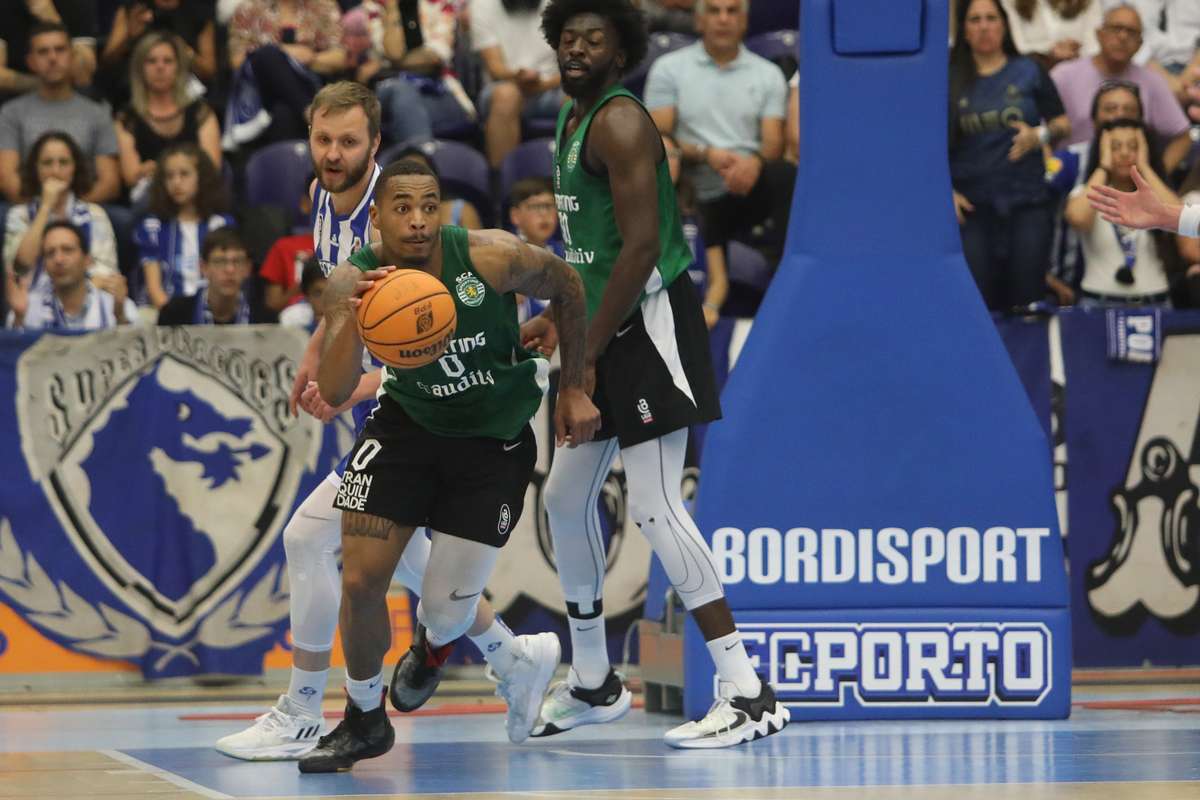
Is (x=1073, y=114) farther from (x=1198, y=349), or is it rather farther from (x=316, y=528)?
(x=316, y=528)

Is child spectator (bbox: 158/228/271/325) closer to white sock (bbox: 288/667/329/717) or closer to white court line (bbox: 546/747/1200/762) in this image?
white sock (bbox: 288/667/329/717)

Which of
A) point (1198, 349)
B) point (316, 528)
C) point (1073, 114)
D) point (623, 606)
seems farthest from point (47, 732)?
point (1073, 114)

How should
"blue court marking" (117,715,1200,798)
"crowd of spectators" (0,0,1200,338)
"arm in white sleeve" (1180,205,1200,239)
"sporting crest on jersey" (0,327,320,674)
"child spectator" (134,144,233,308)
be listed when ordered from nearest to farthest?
"blue court marking" (117,715,1200,798), "arm in white sleeve" (1180,205,1200,239), "sporting crest on jersey" (0,327,320,674), "crowd of spectators" (0,0,1200,338), "child spectator" (134,144,233,308)

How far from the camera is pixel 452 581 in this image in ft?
20.7

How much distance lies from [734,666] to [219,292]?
4.40 metres

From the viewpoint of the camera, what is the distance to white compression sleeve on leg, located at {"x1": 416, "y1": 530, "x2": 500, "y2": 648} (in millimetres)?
6254

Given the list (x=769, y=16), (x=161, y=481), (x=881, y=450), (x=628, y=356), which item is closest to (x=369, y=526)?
(x=628, y=356)

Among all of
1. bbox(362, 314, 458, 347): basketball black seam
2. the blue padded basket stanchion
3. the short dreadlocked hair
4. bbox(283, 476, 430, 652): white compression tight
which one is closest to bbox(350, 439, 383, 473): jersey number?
bbox(283, 476, 430, 652): white compression tight

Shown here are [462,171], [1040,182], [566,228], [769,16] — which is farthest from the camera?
[769,16]

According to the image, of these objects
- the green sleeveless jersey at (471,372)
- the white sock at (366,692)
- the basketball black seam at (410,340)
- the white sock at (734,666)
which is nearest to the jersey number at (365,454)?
the green sleeveless jersey at (471,372)

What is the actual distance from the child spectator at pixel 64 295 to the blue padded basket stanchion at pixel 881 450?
392 centimetres

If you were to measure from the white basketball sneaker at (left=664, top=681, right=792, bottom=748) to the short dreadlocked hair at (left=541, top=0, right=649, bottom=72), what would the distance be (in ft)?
7.33

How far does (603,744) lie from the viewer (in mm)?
7066

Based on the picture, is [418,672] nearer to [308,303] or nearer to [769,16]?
[308,303]
